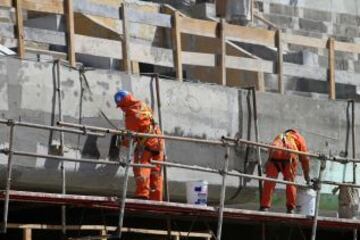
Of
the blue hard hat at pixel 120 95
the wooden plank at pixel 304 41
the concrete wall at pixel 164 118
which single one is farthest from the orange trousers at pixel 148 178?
the wooden plank at pixel 304 41

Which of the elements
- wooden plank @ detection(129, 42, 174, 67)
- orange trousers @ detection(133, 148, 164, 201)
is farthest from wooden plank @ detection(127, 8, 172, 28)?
orange trousers @ detection(133, 148, 164, 201)

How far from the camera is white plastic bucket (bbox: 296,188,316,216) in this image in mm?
16312

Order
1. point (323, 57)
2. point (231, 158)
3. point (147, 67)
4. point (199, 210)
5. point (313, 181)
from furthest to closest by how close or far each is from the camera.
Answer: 1. point (323, 57)
2. point (147, 67)
3. point (231, 158)
4. point (313, 181)
5. point (199, 210)

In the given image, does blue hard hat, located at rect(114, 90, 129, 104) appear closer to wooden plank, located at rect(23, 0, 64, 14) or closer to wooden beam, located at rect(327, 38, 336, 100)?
wooden plank, located at rect(23, 0, 64, 14)

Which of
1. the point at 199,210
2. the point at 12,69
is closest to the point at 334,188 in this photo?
the point at 199,210

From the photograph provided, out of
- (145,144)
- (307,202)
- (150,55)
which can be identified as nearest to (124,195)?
(145,144)

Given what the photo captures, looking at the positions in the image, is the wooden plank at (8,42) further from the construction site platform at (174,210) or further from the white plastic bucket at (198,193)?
the white plastic bucket at (198,193)

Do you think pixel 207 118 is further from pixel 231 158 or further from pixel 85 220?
pixel 85 220

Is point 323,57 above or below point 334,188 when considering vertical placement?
above

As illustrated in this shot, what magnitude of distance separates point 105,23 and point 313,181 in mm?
4183

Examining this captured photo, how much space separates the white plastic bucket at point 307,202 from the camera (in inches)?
642

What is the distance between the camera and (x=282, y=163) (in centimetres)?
1647

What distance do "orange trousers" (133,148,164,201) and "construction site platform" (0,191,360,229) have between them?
0.73 ft

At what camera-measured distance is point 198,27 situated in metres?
17.6
